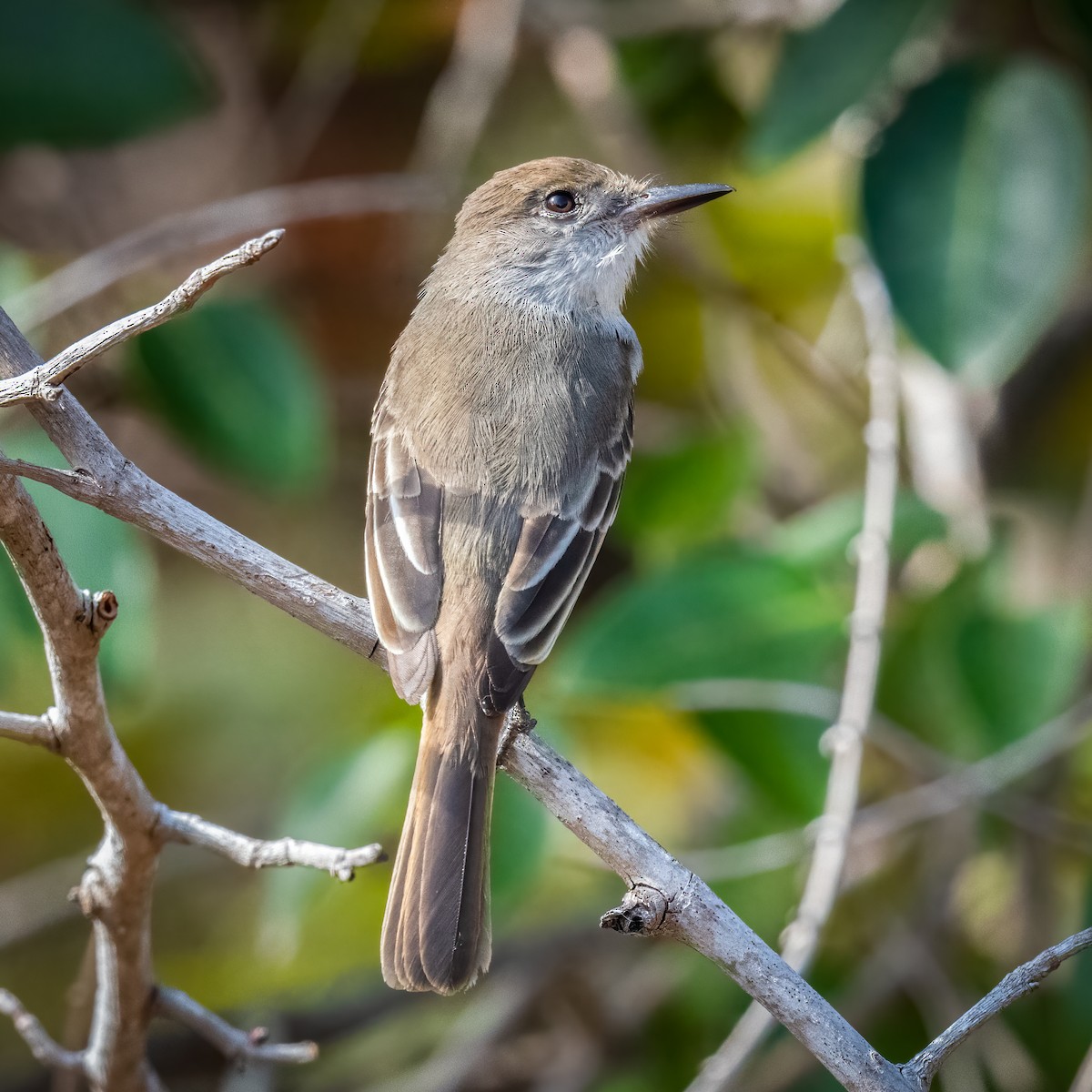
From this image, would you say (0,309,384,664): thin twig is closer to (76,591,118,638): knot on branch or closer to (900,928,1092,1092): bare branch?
(76,591,118,638): knot on branch

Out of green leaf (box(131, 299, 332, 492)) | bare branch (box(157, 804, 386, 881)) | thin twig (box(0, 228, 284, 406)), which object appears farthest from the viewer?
green leaf (box(131, 299, 332, 492))

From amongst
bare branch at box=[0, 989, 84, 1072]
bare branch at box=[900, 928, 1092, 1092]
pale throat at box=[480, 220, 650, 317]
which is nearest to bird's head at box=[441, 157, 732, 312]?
pale throat at box=[480, 220, 650, 317]

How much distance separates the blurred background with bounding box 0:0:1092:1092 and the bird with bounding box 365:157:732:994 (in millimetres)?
435

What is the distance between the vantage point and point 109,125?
14.2 ft

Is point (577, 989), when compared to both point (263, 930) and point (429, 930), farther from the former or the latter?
point (429, 930)

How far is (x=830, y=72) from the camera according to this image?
4.05m

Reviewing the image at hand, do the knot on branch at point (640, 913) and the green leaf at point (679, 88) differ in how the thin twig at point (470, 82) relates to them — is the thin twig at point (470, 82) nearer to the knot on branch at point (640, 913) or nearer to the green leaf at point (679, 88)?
the green leaf at point (679, 88)

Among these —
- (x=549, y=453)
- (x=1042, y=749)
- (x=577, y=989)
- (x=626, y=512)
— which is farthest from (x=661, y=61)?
(x=577, y=989)

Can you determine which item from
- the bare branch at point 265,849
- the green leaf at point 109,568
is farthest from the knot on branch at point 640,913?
the green leaf at point 109,568

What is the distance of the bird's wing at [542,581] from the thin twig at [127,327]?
1097mm

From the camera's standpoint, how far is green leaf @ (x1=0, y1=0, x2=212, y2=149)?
4261 mm

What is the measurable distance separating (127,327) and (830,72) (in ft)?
8.79

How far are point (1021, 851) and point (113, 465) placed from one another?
124 inches

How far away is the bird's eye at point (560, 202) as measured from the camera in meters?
4.15
